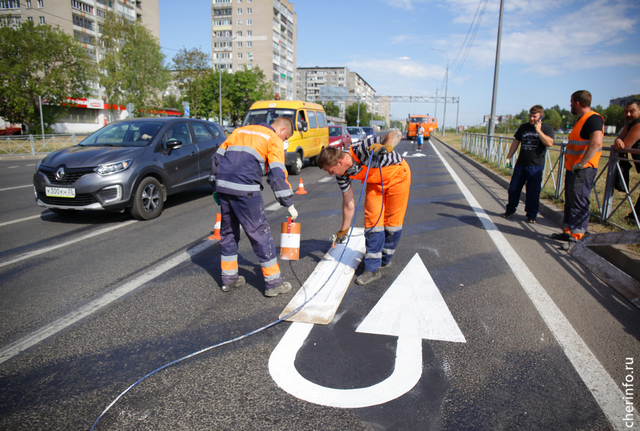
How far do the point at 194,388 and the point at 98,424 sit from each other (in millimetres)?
513

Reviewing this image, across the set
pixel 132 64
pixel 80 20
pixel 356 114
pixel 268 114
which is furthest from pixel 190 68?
pixel 356 114

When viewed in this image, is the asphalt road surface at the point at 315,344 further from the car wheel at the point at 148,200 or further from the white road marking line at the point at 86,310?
the car wheel at the point at 148,200

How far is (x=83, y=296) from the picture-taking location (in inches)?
146

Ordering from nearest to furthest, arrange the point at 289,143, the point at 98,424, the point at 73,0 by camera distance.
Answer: the point at 98,424 < the point at 289,143 < the point at 73,0

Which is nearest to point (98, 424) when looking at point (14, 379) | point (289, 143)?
point (14, 379)

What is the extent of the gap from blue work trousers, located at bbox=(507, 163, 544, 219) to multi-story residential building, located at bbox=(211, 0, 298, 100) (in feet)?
263

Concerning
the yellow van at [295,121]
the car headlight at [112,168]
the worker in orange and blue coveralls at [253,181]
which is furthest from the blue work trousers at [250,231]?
the yellow van at [295,121]

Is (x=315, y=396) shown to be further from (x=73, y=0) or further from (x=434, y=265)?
(x=73, y=0)

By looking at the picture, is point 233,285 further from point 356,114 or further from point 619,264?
point 356,114

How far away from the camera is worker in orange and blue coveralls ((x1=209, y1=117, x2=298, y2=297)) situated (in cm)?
355

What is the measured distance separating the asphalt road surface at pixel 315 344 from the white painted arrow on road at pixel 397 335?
0.02 metres

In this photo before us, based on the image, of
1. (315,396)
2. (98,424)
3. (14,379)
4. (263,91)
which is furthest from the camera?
(263,91)

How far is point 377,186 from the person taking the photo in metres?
3.97

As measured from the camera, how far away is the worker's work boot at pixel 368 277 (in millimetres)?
3971
